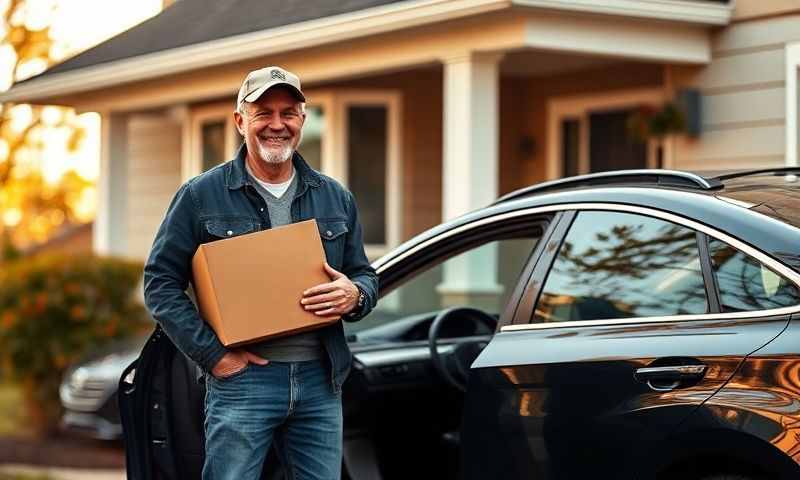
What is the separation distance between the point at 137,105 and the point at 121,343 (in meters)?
2.43

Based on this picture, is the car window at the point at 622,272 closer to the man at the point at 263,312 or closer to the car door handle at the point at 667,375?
the car door handle at the point at 667,375

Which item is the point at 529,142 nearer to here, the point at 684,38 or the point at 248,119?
the point at 684,38

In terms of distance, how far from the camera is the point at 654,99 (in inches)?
409

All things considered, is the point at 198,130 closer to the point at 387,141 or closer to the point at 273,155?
the point at 387,141

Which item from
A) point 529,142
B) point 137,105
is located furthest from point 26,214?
point 529,142

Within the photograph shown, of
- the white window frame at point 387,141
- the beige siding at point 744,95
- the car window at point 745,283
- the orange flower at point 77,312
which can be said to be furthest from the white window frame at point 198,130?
the car window at point 745,283

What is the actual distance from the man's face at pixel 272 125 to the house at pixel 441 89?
426 cm

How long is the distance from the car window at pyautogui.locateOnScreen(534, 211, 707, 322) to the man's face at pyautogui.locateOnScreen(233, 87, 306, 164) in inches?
38.5

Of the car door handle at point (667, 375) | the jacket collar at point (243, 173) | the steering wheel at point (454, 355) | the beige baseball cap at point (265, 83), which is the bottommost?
the steering wheel at point (454, 355)

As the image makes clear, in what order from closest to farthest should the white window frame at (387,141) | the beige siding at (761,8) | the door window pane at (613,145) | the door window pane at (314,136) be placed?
the beige siding at (761,8) < the door window pane at (613,145) < the white window frame at (387,141) < the door window pane at (314,136)

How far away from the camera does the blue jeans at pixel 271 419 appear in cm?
383

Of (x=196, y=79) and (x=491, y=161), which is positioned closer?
(x=491, y=161)

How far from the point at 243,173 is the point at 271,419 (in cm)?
75

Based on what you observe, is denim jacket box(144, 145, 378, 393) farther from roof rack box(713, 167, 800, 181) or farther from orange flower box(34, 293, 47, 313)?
orange flower box(34, 293, 47, 313)
